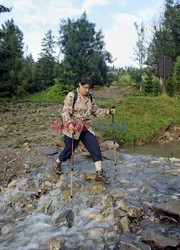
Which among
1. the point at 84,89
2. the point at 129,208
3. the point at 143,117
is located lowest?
the point at 129,208

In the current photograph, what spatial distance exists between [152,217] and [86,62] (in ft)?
148

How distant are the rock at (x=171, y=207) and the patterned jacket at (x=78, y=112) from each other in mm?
2413

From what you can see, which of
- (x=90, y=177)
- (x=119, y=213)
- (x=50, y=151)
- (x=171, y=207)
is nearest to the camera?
(x=171, y=207)

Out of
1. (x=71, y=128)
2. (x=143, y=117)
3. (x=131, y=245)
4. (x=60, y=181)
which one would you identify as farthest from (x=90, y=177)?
(x=143, y=117)

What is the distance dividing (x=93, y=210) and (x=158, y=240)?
171cm

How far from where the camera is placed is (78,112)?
21.7 ft

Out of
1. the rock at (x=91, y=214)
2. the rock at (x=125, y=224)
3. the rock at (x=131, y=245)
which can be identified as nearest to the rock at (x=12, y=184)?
the rock at (x=91, y=214)

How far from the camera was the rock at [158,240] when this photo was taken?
14.3ft

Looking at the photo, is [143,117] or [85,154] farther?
[143,117]

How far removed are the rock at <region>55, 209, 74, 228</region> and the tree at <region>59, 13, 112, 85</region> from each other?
40912 millimetres

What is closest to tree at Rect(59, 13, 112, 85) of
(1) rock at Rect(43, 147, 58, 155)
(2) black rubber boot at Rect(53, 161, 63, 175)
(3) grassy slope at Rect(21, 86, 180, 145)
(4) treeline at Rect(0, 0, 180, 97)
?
(4) treeline at Rect(0, 0, 180, 97)

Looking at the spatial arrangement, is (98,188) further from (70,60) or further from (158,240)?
(70,60)

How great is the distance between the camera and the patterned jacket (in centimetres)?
640

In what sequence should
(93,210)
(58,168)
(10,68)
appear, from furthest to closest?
(10,68) → (58,168) → (93,210)
